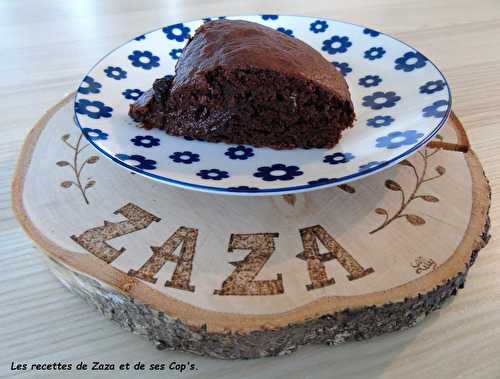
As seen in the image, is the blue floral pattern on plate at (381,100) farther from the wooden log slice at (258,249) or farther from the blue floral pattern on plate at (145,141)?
the blue floral pattern on plate at (145,141)

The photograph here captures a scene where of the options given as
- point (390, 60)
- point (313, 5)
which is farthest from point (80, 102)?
point (313, 5)

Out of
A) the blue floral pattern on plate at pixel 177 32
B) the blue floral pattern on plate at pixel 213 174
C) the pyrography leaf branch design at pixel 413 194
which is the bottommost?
the pyrography leaf branch design at pixel 413 194

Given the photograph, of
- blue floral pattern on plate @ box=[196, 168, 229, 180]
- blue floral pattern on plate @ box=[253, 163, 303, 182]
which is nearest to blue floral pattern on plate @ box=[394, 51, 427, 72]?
blue floral pattern on plate @ box=[253, 163, 303, 182]

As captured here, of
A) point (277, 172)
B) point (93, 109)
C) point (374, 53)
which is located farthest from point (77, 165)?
point (374, 53)

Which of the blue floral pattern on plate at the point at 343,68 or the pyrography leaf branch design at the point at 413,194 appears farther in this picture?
the blue floral pattern on plate at the point at 343,68

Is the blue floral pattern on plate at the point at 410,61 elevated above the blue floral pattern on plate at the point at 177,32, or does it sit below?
above

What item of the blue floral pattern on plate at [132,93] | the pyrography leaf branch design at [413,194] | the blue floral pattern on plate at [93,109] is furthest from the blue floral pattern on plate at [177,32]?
the pyrography leaf branch design at [413,194]

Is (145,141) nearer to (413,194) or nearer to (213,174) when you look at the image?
(213,174)
